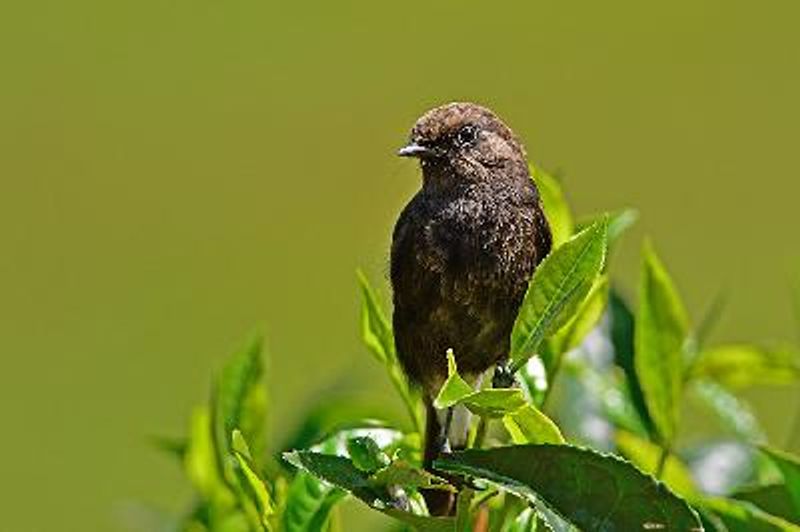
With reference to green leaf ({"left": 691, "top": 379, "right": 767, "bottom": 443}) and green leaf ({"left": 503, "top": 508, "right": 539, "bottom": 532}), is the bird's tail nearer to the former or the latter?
green leaf ({"left": 503, "top": 508, "right": 539, "bottom": 532})

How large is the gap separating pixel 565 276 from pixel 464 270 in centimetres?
24

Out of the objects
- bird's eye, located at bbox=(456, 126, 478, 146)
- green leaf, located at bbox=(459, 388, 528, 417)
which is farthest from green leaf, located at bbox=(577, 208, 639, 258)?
green leaf, located at bbox=(459, 388, 528, 417)

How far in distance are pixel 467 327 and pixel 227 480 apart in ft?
1.29

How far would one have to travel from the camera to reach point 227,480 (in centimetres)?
231

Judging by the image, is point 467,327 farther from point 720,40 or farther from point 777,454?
point 720,40

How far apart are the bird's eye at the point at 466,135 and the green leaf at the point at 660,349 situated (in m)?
0.25

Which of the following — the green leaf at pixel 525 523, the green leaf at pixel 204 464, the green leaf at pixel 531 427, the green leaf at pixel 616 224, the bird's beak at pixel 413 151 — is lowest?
the green leaf at pixel 204 464

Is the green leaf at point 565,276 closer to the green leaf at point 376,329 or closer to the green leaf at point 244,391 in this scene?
the green leaf at point 376,329

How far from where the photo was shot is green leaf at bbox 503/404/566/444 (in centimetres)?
186

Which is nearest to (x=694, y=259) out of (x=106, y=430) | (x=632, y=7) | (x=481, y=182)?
(x=106, y=430)

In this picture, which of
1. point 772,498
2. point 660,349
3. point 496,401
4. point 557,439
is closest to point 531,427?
point 557,439

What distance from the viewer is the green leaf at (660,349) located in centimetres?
229

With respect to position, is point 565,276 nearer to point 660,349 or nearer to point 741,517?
point 741,517

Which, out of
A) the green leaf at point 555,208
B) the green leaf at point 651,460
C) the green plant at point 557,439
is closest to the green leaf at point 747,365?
the green plant at point 557,439
